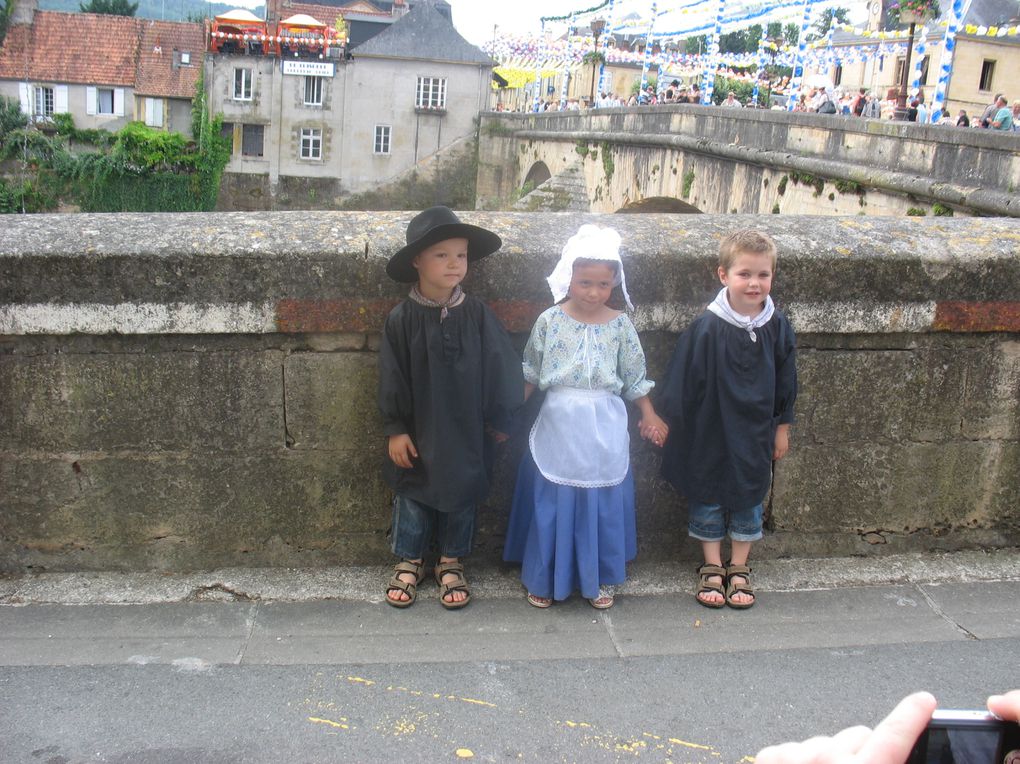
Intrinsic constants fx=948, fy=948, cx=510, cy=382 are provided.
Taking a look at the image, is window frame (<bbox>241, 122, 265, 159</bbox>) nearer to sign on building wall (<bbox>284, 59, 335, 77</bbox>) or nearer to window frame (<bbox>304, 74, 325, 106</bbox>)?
window frame (<bbox>304, 74, 325, 106</bbox>)

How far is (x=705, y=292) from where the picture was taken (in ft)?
11.5

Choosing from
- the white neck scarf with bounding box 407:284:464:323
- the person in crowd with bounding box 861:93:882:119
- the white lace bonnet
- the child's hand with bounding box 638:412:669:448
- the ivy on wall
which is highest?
the person in crowd with bounding box 861:93:882:119

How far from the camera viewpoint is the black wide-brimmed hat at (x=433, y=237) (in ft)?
10.2

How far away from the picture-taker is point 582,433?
332cm

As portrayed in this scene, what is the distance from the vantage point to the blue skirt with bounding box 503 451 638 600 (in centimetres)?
335

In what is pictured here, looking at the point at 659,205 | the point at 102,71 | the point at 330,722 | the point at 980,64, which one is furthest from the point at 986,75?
the point at 330,722

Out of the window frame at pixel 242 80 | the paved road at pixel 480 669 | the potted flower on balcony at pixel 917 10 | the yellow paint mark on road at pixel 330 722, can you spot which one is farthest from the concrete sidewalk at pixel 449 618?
the window frame at pixel 242 80

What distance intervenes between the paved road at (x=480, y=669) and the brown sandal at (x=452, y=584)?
0.17ft

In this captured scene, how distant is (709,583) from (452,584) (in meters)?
0.95

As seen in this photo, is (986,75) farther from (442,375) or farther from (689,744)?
(689,744)

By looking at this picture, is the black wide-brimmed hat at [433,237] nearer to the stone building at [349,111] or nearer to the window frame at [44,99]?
the stone building at [349,111]

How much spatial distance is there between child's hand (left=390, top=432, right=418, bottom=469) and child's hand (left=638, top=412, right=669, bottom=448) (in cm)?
84

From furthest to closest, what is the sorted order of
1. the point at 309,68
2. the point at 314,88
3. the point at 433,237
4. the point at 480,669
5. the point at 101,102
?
the point at 101,102 → the point at 314,88 → the point at 309,68 → the point at 433,237 → the point at 480,669

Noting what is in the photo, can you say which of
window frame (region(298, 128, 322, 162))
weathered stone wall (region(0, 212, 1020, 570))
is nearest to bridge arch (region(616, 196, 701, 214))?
weathered stone wall (region(0, 212, 1020, 570))
